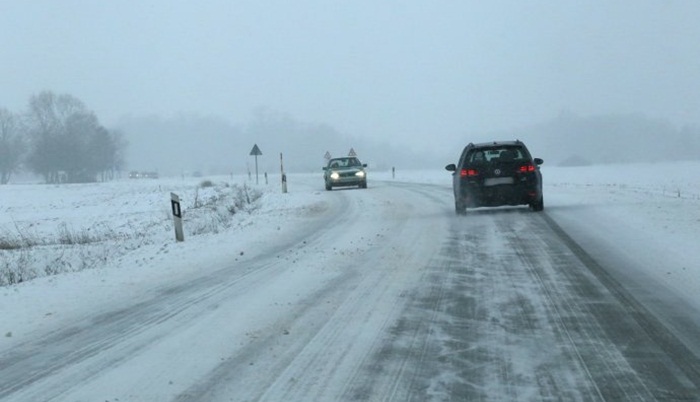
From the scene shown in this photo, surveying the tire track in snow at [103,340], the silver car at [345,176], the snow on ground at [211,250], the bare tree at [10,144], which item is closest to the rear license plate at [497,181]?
the snow on ground at [211,250]

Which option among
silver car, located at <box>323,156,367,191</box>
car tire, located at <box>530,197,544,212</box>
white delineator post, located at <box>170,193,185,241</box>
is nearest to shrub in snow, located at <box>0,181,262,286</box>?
white delineator post, located at <box>170,193,185,241</box>

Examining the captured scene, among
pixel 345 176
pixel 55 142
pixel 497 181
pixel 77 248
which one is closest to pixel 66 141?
pixel 55 142

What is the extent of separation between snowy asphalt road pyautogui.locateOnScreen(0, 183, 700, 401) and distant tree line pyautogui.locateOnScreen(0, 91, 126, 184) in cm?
9480

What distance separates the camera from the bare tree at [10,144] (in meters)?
104

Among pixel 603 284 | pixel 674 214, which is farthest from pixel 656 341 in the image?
pixel 674 214

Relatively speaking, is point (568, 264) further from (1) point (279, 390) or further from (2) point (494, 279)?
(1) point (279, 390)

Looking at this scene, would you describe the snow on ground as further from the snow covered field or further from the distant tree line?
the distant tree line

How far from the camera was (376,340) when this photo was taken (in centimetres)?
557

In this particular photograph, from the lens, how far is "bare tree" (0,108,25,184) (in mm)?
103750

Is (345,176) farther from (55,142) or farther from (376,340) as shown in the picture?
(55,142)

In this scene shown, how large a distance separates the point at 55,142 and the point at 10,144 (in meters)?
15.4

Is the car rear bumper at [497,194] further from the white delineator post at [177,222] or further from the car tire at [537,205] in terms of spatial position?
the white delineator post at [177,222]

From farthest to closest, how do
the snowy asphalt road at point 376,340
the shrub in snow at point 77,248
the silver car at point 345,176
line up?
the silver car at point 345,176
the shrub in snow at point 77,248
the snowy asphalt road at point 376,340

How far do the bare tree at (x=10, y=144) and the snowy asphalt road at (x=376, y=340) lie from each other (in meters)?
107
